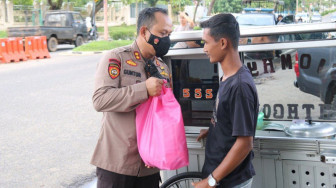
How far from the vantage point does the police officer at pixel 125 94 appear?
242 cm

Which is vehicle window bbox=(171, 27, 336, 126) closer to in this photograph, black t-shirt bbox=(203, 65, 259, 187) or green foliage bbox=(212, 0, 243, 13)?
black t-shirt bbox=(203, 65, 259, 187)

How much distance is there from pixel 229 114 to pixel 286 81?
1.30 m

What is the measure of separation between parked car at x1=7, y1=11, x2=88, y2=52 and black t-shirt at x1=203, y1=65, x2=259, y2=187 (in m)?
20.6

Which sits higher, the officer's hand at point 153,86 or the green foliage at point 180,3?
the green foliage at point 180,3

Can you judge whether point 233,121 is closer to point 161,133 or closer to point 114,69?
point 161,133

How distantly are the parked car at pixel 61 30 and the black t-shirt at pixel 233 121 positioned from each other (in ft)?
67.7

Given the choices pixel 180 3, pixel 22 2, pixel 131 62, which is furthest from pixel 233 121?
pixel 22 2

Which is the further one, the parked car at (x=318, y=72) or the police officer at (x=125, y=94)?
the parked car at (x=318, y=72)

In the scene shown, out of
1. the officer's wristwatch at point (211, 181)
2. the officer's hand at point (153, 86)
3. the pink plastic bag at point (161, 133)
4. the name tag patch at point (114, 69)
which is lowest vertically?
the officer's wristwatch at point (211, 181)

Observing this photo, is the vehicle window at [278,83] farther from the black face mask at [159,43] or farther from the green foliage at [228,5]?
the green foliage at [228,5]

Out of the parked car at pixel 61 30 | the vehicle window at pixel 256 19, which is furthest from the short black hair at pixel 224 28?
the parked car at pixel 61 30

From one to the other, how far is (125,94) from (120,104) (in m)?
0.06

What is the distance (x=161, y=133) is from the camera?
2.43 m

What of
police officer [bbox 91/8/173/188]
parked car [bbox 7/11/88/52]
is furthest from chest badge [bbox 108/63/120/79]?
parked car [bbox 7/11/88/52]
